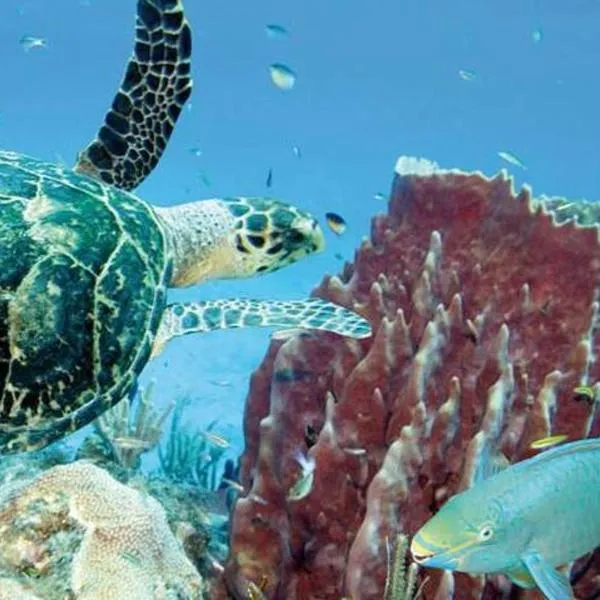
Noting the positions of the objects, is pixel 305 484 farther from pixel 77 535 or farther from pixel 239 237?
pixel 239 237

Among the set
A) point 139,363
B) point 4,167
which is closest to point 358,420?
point 139,363

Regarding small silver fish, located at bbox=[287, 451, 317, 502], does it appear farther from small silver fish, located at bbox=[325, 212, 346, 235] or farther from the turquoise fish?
small silver fish, located at bbox=[325, 212, 346, 235]

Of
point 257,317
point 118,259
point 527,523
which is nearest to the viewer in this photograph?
point 527,523

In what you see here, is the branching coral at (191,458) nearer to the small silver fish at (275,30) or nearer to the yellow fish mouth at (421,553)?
the yellow fish mouth at (421,553)

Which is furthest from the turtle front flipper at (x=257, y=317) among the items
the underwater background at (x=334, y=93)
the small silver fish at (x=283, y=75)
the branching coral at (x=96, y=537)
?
the underwater background at (x=334, y=93)

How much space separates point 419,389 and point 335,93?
236 feet

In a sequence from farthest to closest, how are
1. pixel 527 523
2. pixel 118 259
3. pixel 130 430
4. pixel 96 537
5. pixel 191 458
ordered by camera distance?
1. pixel 191 458
2. pixel 130 430
3. pixel 118 259
4. pixel 96 537
5. pixel 527 523

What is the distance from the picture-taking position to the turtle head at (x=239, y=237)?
132 inches

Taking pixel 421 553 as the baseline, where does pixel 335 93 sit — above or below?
below

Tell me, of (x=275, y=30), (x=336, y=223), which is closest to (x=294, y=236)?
(x=336, y=223)

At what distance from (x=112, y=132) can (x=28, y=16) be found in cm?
5749

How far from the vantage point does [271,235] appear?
3389 millimetres

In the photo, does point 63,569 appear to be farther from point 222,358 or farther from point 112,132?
point 222,358

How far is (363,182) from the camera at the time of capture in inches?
3113
